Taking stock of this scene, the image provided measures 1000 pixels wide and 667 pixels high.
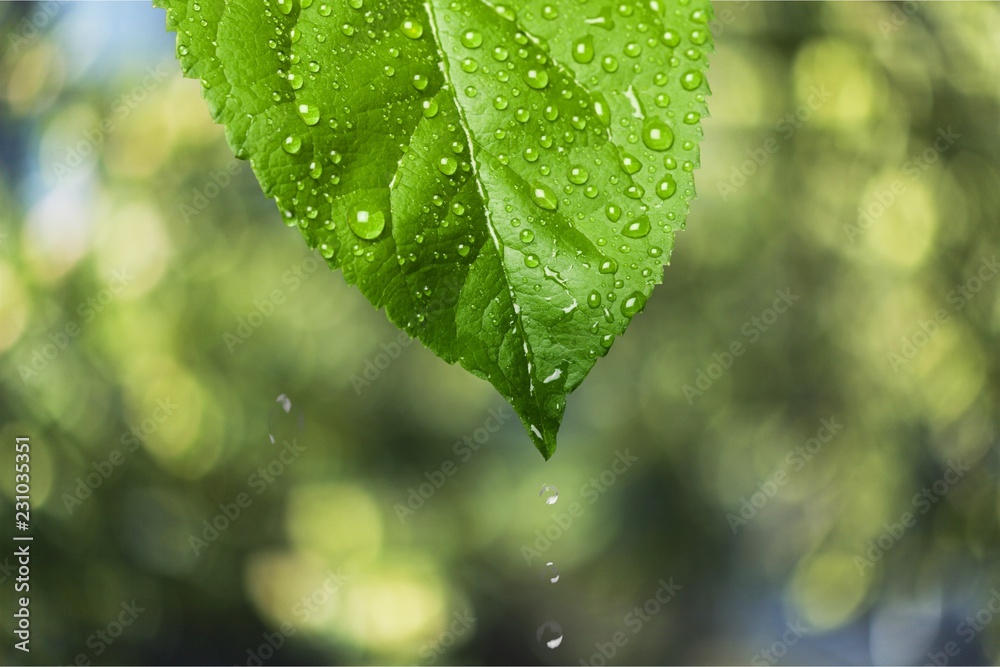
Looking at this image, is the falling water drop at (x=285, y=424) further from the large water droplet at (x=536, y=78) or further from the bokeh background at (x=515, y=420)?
the large water droplet at (x=536, y=78)

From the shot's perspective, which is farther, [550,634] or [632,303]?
[550,634]

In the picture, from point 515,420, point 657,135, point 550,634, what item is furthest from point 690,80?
point 550,634

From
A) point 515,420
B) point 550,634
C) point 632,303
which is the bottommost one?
point 550,634

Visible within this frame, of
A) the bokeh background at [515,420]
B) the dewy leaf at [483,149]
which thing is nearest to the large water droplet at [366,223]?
the dewy leaf at [483,149]

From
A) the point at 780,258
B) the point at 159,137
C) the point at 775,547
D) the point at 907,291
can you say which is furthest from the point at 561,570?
the point at 159,137

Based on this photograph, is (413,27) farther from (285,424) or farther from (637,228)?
(285,424)

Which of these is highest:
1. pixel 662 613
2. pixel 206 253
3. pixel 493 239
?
pixel 493 239

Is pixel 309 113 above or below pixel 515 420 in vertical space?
above

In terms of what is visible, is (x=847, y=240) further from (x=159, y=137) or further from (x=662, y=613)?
(x=159, y=137)
